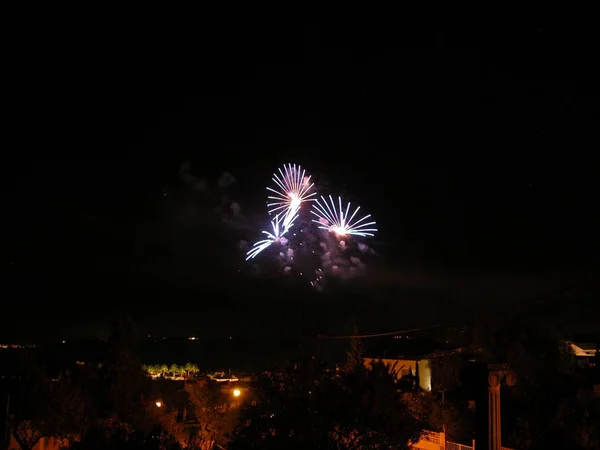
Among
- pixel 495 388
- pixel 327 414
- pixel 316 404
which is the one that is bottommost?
pixel 327 414

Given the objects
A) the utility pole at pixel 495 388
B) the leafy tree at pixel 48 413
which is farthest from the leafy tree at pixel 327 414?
the leafy tree at pixel 48 413

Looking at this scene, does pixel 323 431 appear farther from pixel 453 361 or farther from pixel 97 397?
pixel 453 361

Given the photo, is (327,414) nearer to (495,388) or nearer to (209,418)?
(495,388)

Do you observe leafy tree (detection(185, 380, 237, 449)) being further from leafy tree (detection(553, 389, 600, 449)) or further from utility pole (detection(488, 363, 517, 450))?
leafy tree (detection(553, 389, 600, 449))

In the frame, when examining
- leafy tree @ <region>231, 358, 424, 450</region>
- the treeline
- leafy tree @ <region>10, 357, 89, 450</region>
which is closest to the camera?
leafy tree @ <region>231, 358, 424, 450</region>

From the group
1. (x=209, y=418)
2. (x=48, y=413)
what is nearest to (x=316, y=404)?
(x=48, y=413)

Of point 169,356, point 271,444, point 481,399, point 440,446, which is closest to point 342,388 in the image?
point 271,444

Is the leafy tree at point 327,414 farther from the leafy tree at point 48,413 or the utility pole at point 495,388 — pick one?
the leafy tree at point 48,413

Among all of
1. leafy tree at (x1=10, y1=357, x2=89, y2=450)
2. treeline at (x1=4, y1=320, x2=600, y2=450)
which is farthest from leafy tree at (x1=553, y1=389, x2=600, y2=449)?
leafy tree at (x1=10, y1=357, x2=89, y2=450)

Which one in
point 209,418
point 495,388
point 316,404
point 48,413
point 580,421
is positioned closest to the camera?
point 316,404

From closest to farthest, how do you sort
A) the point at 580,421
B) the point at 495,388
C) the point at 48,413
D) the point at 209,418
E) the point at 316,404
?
the point at 316,404
the point at 495,388
the point at 48,413
the point at 580,421
the point at 209,418

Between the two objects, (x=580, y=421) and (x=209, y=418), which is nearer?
(x=580, y=421)

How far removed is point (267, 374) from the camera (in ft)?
41.9

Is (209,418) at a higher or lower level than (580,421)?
lower
